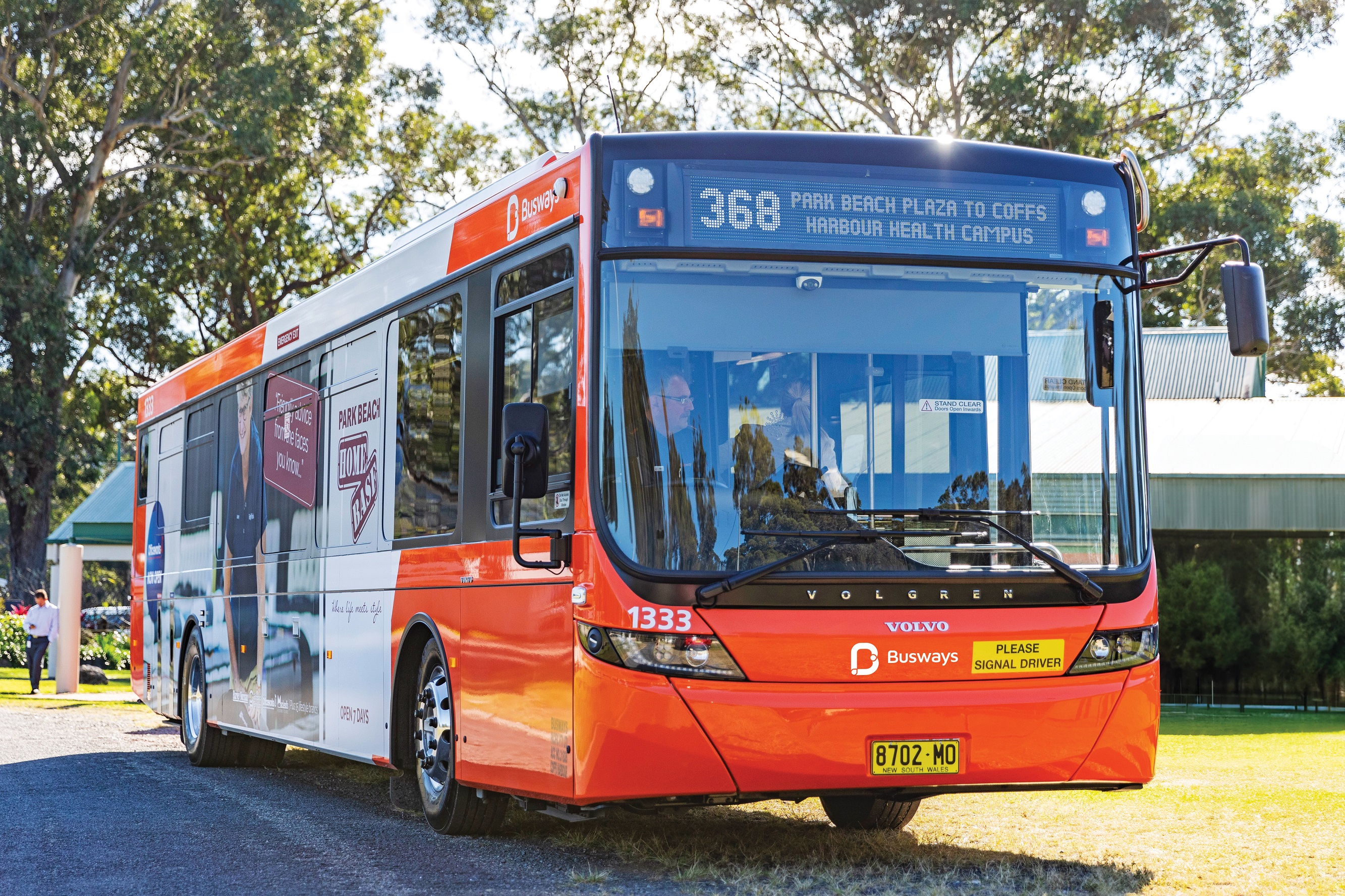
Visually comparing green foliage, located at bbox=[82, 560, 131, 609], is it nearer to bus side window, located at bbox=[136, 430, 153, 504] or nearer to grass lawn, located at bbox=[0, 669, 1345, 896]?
bus side window, located at bbox=[136, 430, 153, 504]

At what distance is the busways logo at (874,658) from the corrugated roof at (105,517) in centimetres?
2570

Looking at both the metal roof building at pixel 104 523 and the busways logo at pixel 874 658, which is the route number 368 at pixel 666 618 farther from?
the metal roof building at pixel 104 523

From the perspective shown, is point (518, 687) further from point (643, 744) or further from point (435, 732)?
point (435, 732)

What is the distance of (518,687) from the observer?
7.71 m

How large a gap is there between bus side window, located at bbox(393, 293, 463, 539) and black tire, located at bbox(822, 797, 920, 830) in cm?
258

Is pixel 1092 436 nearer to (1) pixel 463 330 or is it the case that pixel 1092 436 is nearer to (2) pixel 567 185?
(2) pixel 567 185

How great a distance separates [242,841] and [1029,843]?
→ 4064 mm

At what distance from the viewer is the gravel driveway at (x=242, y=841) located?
743cm

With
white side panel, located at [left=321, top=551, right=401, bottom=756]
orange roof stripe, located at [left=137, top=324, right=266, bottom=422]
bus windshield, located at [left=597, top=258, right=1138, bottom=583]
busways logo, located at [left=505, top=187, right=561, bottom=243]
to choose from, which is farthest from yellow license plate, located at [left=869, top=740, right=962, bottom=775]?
orange roof stripe, located at [left=137, top=324, right=266, bottom=422]

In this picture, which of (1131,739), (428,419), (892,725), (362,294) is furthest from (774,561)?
(362,294)

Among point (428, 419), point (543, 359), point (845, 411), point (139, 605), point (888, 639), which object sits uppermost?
point (543, 359)

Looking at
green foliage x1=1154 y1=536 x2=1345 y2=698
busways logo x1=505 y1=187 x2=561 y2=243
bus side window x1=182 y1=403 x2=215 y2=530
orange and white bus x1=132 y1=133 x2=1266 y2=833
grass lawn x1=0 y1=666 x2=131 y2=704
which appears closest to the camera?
orange and white bus x1=132 y1=133 x2=1266 y2=833

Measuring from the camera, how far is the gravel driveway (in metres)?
7.43

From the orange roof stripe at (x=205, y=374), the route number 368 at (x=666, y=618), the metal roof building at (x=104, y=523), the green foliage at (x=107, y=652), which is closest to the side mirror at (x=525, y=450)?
the route number 368 at (x=666, y=618)
